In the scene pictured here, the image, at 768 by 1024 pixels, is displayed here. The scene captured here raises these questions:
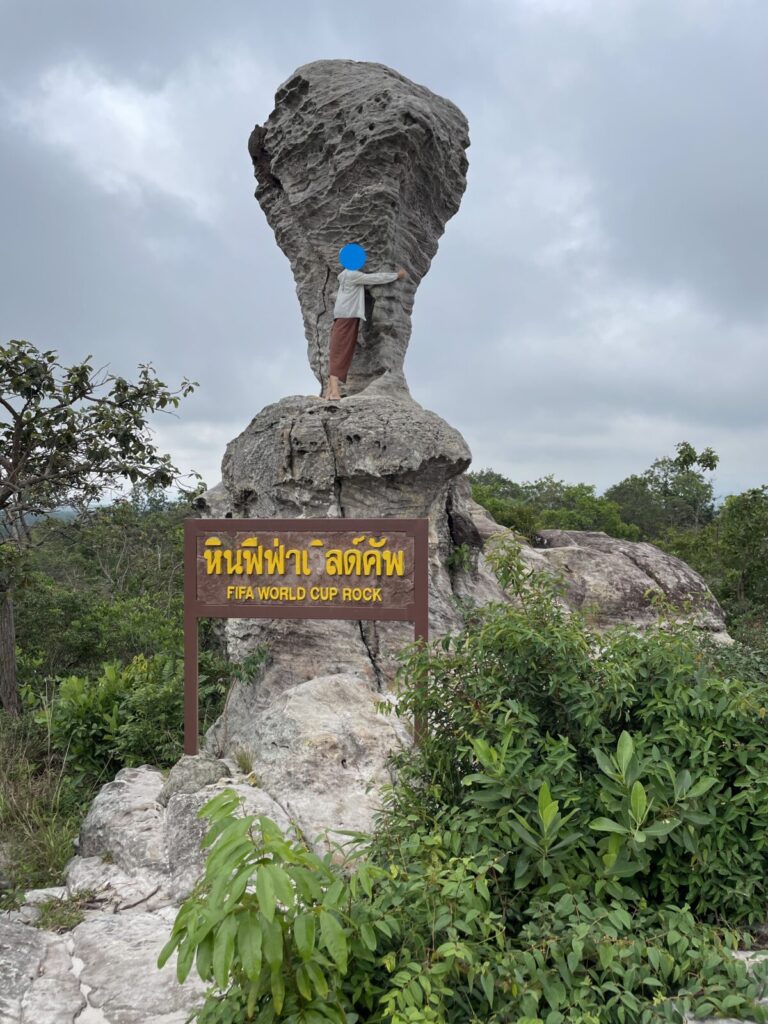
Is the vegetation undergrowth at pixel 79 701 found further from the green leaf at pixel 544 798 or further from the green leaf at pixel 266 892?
the green leaf at pixel 544 798

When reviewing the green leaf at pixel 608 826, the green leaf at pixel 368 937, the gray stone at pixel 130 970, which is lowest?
the gray stone at pixel 130 970

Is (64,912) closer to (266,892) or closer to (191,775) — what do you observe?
(191,775)

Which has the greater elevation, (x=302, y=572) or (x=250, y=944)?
(x=302, y=572)

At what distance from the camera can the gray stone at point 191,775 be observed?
20.4 ft

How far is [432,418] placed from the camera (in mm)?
7996

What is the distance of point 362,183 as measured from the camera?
9711mm

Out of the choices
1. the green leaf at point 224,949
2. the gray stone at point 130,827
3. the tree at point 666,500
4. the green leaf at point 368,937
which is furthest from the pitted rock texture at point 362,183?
the tree at point 666,500

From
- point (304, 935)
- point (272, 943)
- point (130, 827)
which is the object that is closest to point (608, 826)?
point (304, 935)

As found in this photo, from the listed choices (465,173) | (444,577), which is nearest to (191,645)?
(444,577)

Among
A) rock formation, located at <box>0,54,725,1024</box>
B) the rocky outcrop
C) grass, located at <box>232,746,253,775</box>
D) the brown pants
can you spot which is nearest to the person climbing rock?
the brown pants

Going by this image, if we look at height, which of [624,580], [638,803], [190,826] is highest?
[624,580]

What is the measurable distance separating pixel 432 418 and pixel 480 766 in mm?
4339

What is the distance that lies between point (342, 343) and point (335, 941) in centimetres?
760

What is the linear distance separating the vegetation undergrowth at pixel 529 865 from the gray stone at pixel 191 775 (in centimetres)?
200
